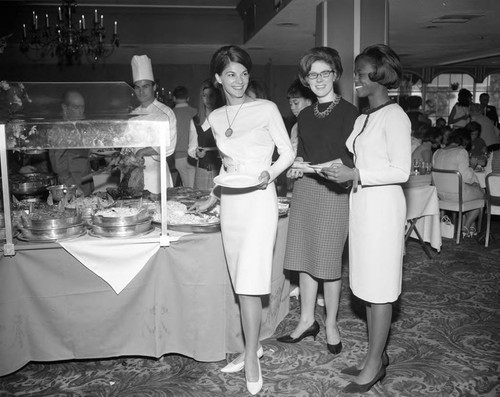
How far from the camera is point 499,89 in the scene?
44.4 feet

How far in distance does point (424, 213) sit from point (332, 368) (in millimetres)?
2227

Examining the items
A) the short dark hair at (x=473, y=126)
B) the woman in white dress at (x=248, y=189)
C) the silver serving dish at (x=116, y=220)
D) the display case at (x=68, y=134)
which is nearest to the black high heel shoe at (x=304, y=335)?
the woman in white dress at (x=248, y=189)

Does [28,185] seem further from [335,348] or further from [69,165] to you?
[335,348]

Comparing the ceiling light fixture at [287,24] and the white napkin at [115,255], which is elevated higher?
the ceiling light fixture at [287,24]

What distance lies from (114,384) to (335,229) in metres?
1.17

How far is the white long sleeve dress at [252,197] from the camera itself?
214cm

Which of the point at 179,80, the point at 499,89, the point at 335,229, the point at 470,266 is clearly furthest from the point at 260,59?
the point at 335,229

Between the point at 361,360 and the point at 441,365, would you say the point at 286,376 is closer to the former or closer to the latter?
the point at 361,360

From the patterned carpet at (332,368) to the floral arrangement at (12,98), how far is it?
3.78 feet

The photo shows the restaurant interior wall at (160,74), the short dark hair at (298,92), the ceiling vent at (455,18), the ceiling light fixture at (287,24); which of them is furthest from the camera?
the restaurant interior wall at (160,74)

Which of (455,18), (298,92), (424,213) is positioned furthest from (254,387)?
(455,18)

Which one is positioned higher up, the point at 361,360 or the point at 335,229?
the point at 335,229

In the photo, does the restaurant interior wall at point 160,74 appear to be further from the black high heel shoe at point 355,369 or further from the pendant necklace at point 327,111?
the black high heel shoe at point 355,369

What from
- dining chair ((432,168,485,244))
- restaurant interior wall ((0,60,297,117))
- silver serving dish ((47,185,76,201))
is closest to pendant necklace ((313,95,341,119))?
silver serving dish ((47,185,76,201))
